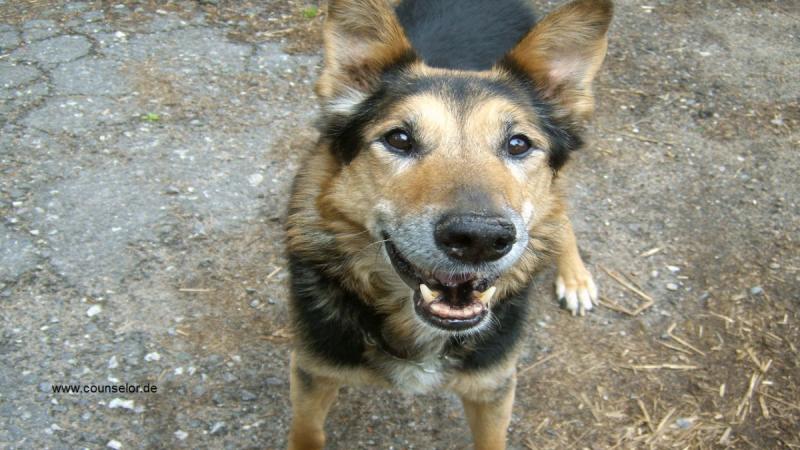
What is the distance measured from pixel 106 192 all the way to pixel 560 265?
2775 millimetres

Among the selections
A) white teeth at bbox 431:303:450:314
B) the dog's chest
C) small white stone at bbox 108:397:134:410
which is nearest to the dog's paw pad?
the dog's chest

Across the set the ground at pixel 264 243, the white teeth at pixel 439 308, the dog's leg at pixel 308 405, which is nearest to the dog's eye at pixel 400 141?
the white teeth at pixel 439 308

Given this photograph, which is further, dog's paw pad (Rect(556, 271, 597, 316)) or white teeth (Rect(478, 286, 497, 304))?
dog's paw pad (Rect(556, 271, 597, 316))

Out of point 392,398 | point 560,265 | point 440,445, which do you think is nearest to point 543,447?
point 440,445

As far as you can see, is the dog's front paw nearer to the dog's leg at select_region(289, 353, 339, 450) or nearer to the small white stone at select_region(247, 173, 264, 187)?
the dog's leg at select_region(289, 353, 339, 450)

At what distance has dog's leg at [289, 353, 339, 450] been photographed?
3.04 m

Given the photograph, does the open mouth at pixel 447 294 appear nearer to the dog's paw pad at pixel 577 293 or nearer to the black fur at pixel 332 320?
the black fur at pixel 332 320

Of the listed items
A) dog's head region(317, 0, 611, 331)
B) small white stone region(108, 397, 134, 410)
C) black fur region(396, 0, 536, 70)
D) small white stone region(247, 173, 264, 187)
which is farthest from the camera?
small white stone region(247, 173, 264, 187)

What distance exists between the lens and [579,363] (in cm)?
388

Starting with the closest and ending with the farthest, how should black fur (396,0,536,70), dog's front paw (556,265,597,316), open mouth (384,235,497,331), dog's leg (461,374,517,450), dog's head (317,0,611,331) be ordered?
1. dog's head (317,0,611,331)
2. open mouth (384,235,497,331)
3. dog's leg (461,374,517,450)
4. black fur (396,0,536,70)
5. dog's front paw (556,265,597,316)

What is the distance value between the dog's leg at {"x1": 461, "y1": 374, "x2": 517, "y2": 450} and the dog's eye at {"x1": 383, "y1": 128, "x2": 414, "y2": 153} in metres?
1.06

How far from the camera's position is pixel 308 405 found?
310 centimetres

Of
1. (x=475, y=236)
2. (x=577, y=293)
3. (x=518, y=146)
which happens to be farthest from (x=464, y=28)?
(x=475, y=236)

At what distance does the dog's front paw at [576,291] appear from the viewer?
415 cm
